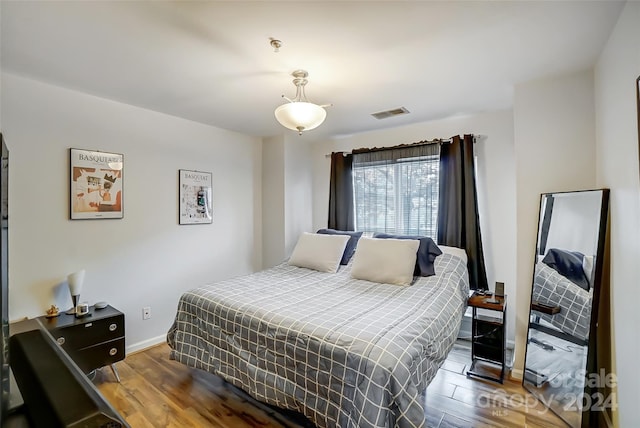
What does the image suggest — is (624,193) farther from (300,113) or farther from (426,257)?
(300,113)

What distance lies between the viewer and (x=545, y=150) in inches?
89.3

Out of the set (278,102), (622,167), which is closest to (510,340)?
(622,167)

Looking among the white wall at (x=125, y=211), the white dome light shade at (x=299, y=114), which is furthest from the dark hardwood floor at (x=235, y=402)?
the white dome light shade at (x=299, y=114)

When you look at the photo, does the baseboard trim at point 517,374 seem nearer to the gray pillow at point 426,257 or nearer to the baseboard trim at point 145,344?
the gray pillow at point 426,257

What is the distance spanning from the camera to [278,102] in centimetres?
279

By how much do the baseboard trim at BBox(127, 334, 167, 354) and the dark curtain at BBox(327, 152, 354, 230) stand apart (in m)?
2.36

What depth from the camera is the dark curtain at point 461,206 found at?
300 centimetres

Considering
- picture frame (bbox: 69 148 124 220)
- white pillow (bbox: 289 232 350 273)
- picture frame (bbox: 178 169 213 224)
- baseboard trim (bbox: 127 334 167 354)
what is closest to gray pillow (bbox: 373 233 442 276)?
white pillow (bbox: 289 232 350 273)

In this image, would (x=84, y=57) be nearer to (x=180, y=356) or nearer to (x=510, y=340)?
(x=180, y=356)

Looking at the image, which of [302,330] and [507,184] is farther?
[507,184]

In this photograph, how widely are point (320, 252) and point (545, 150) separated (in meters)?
2.17

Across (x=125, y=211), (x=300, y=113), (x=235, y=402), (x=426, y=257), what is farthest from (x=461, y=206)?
(x=125, y=211)

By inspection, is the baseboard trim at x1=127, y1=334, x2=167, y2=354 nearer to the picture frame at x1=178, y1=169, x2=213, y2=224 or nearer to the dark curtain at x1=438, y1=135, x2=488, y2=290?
the picture frame at x1=178, y1=169, x2=213, y2=224

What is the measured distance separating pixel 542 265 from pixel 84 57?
139 inches
